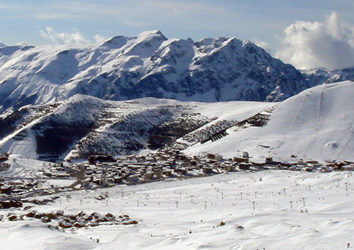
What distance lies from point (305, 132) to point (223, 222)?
6478 centimetres

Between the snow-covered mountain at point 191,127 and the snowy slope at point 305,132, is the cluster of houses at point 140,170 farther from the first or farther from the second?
the snow-covered mountain at point 191,127

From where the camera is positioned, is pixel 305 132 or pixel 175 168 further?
pixel 305 132

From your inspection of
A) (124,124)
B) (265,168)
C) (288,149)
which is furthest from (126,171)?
(124,124)

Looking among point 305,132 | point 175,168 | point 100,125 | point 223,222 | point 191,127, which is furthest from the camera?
point 100,125

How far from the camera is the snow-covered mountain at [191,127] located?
3282 inches

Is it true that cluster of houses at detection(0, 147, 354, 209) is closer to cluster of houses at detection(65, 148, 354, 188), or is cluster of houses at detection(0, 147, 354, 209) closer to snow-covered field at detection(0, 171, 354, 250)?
cluster of houses at detection(65, 148, 354, 188)

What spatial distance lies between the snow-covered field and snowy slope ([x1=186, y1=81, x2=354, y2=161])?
3416cm

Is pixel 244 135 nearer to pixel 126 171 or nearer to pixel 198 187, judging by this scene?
pixel 126 171

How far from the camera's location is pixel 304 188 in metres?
41.0

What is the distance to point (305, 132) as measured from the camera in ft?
286

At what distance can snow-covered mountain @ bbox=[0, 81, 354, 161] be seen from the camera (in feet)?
274

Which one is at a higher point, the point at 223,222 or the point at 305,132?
the point at 305,132

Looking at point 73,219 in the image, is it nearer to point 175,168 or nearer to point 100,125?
point 175,168

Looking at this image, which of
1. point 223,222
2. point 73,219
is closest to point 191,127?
point 73,219
